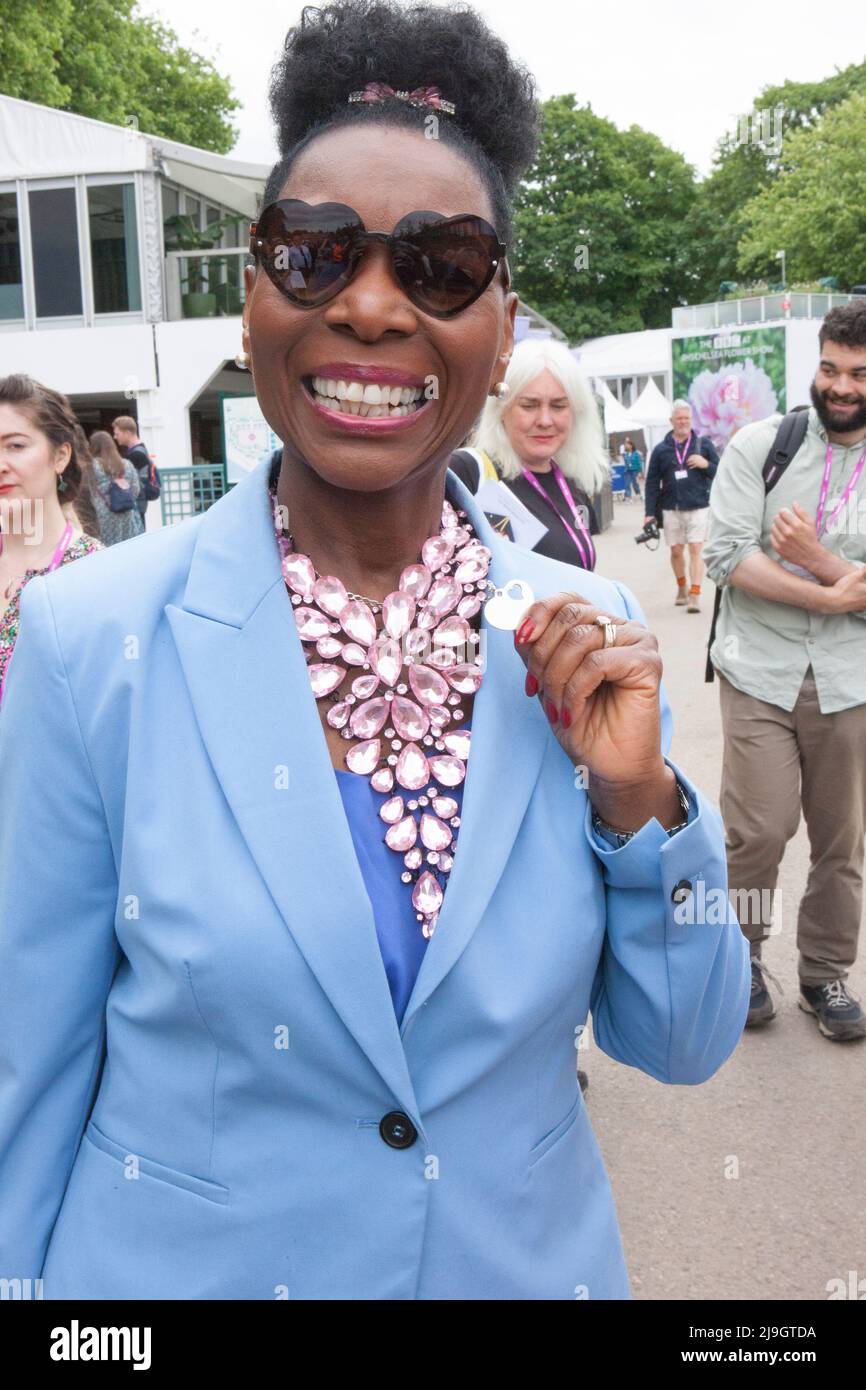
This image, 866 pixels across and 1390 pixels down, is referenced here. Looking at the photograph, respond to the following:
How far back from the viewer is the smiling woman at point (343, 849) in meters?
1.44

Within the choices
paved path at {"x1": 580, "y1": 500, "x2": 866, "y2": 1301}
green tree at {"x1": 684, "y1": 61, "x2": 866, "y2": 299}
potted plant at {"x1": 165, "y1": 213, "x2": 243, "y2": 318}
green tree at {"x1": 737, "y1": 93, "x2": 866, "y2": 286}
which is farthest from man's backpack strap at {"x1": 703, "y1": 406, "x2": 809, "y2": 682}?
green tree at {"x1": 684, "y1": 61, "x2": 866, "y2": 299}

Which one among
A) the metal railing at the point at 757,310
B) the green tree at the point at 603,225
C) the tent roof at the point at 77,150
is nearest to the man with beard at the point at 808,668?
the tent roof at the point at 77,150

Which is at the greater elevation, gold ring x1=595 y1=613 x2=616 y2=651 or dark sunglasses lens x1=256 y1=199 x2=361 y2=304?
dark sunglasses lens x1=256 y1=199 x2=361 y2=304

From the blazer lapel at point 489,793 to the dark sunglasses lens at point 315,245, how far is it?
19.8 inches

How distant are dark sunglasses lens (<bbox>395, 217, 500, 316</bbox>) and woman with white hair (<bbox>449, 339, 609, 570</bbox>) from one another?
3061mm

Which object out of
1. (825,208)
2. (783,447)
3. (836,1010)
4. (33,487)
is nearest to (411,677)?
(33,487)

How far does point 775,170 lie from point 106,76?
128ft

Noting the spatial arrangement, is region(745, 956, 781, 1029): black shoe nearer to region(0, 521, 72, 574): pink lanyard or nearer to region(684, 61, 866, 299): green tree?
region(0, 521, 72, 574): pink lanyard

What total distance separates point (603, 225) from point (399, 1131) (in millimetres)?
63044

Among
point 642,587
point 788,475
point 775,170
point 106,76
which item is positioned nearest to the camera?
point 788,475

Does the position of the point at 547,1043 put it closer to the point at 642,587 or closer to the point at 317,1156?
the point at 317,1156

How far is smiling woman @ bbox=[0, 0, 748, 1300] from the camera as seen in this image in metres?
1.44
